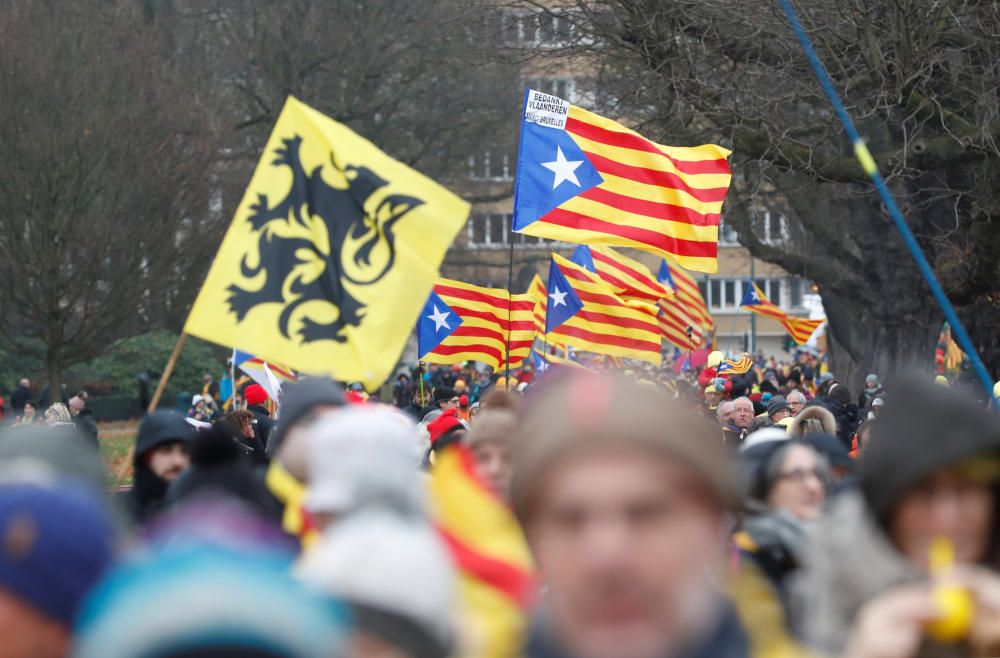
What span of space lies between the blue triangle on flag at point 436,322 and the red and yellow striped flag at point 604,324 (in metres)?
1.18

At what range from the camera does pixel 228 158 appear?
33281mm

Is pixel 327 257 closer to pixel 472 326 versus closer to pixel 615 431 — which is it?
pixel 615 431

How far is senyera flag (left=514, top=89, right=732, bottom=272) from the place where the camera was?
12.5 m

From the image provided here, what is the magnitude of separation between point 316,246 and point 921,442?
4371mm

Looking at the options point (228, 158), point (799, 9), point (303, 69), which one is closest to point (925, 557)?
point (799, 9)

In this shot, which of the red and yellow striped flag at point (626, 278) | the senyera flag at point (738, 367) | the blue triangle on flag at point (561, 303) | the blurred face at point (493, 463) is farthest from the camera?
the senyera flag at point (738, 367)

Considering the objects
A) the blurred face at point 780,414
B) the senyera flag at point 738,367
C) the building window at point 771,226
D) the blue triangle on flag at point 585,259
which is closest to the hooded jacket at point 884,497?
the blurred face at point 780,414

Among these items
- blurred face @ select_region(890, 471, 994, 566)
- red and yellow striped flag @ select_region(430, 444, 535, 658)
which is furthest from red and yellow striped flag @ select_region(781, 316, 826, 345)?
blurred face @ select_region(890, 471, 994, 566)

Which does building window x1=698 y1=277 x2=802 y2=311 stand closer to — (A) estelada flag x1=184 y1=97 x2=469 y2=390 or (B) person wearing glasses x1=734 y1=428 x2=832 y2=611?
(A) estelada flag x1=184 y1=97 x2=469 y2=390

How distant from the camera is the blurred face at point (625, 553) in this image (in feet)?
8.25

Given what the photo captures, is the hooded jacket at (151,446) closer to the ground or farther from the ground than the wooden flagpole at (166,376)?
closer to the ground

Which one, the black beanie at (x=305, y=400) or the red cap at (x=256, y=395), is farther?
the red cap at (x=256, y=395)

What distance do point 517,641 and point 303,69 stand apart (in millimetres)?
33732

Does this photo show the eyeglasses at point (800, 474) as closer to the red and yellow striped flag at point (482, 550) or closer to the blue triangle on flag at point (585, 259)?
the red and yellow striped flag at point (482, 550)
